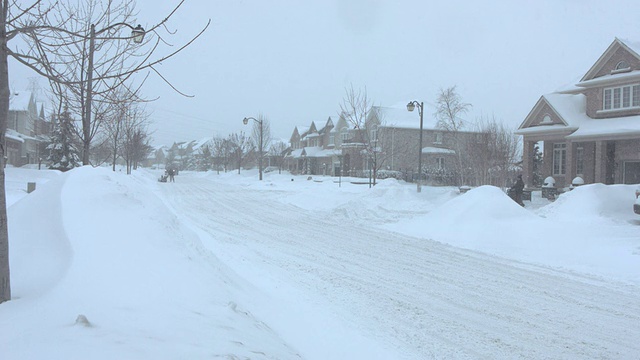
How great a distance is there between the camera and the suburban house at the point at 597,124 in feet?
81.6

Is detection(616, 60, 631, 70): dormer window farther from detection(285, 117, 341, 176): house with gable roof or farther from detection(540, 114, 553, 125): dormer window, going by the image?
detection(285, 117, 341, 176): house with gable roof

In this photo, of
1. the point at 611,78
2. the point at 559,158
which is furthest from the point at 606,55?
the point at 559,158

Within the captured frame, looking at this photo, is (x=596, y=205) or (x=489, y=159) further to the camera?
(x=489, y=159)

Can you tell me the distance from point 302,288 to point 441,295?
217cm

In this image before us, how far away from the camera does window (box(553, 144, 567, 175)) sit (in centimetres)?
2961

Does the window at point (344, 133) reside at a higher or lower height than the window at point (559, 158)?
higher

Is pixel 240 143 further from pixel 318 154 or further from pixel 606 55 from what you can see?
pixel 606 55

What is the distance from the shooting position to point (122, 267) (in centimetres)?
476

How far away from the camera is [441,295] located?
7094mm

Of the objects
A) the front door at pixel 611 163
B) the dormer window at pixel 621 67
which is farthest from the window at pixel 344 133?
the dormer window at pixel 621 67

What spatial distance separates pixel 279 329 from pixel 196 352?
2382mm

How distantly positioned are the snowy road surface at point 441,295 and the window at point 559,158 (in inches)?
853

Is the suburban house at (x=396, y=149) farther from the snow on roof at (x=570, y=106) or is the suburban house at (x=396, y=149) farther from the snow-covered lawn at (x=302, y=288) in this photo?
the snow-covered lawn at (x=302, y=288)

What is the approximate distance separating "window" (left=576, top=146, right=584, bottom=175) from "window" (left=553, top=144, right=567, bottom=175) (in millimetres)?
931
